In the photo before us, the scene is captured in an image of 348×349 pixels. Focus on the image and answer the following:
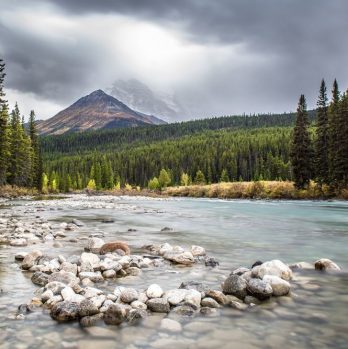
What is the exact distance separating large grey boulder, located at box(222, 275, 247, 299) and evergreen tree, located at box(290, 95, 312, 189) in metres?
49.2

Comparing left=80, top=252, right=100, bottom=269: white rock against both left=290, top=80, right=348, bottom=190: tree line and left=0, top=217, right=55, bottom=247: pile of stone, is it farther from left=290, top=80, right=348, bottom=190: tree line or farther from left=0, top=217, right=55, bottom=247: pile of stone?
left=290, top=80, right=348, bottom=190: tree line

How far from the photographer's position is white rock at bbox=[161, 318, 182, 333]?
625 cm

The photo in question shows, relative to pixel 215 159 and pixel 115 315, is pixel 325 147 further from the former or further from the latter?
pixel 215 159

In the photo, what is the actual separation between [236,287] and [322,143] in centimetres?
5364

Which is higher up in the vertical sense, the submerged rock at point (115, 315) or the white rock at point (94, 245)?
the white rock at point (94, 245)

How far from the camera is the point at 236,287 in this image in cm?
796

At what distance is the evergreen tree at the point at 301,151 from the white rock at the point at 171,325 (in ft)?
167

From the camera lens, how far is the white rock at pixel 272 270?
891 centimetres

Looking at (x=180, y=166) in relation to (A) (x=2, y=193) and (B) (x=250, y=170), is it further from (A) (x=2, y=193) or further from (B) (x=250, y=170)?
(A) (x=2, y=193)

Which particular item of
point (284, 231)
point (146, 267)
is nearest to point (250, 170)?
point (284, 231)

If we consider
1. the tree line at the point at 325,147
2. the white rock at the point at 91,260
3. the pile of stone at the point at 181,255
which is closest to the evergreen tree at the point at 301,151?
the tree line at the point at 325,147

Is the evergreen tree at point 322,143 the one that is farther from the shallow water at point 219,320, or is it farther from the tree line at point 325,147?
the shallow water at point 219,320

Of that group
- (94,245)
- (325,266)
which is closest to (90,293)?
(94,245)

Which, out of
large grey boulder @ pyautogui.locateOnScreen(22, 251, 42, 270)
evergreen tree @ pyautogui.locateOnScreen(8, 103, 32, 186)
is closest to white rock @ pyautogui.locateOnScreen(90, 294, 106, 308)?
large grey boulder @ pyautogui.locateOnScreen(22, 251, 42, 270)
